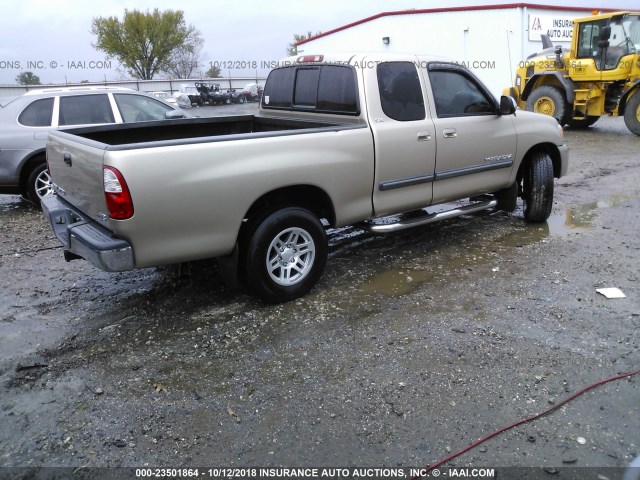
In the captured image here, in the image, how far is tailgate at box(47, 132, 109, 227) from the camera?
373 centimetres

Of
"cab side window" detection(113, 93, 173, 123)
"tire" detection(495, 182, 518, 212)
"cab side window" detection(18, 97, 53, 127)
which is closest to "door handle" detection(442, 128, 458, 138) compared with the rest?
"tire" detection(495, 182, 518, 212)

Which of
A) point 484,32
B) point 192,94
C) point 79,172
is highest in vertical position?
point 484,32

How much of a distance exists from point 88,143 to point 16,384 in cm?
166

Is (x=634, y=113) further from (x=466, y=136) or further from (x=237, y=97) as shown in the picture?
(x=237, y=97)

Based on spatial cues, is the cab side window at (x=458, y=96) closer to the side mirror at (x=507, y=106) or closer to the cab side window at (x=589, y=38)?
the side mirror at (x=507, y=106)

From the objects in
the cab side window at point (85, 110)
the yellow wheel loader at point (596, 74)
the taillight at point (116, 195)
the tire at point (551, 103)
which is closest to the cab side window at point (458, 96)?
the taillight at point (116, 195)

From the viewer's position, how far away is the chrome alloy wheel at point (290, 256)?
4.44 meters

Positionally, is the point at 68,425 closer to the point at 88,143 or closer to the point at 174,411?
the point at 174,411

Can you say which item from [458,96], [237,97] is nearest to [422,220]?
[458,96]

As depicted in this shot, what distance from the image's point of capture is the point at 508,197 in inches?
253

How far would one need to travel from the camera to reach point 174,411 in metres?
3.22

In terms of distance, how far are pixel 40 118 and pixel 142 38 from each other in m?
50.4

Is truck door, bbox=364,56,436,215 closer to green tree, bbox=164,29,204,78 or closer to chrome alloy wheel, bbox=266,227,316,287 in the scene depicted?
chrome alloy wheel, bbox=266,227,316,287

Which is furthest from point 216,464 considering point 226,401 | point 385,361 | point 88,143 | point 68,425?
point 88,143
